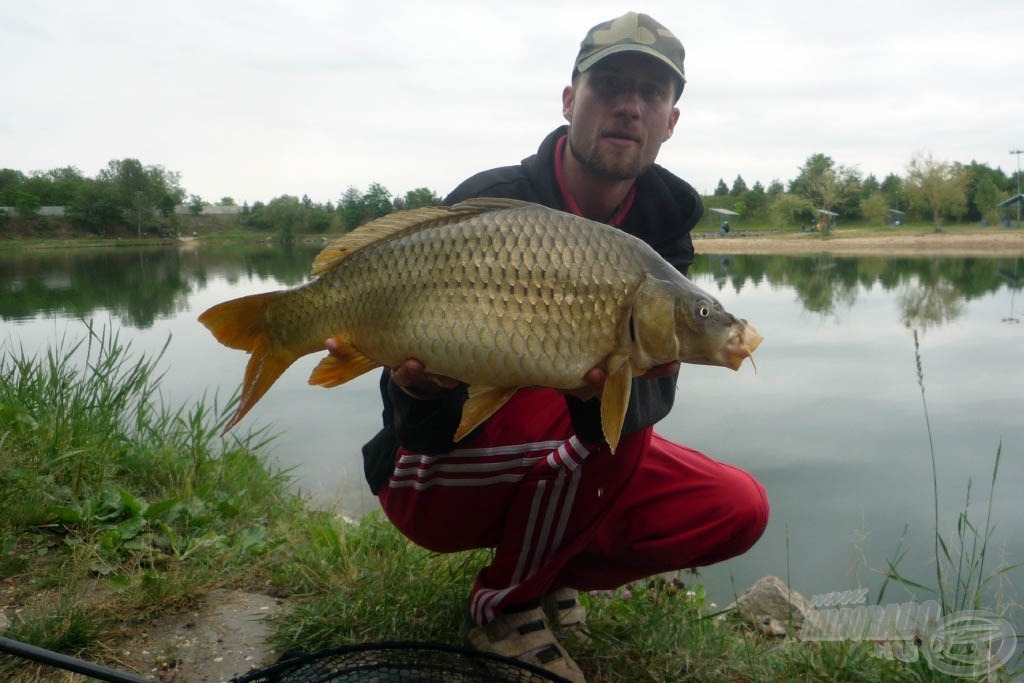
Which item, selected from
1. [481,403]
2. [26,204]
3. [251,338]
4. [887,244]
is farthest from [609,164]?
[26,204]

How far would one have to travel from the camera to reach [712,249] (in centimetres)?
2897

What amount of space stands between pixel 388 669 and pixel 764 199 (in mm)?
46980

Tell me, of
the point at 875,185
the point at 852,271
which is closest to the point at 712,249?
the point at 852,271

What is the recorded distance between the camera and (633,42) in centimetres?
167

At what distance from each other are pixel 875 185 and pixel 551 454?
1834 inches

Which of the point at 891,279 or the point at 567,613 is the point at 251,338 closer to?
the point at 567,613

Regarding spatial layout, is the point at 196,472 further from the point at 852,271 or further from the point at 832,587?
the point at 852,271

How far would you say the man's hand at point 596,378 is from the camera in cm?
121

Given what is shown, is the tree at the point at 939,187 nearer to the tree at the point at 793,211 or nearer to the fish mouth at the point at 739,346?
the tree at the point at 793,211

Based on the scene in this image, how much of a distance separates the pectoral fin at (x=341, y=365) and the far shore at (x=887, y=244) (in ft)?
81.9

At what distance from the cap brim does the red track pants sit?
78 cm

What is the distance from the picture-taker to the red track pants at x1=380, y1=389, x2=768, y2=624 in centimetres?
147

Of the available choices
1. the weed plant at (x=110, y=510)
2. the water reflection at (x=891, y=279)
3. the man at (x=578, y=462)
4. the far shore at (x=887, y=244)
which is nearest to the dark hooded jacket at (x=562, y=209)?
the man at (x=578, y=462)

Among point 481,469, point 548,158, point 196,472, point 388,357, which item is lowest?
point 196,472
